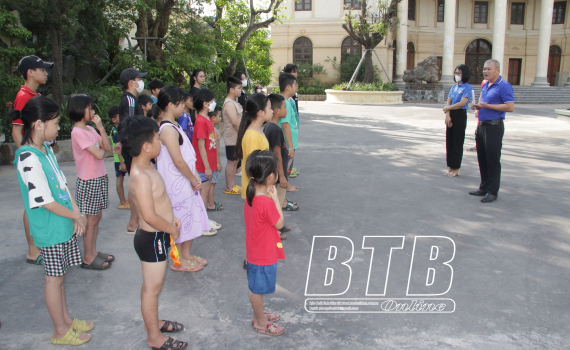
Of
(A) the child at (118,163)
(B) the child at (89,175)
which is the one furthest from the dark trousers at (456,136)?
(B) the child at (89,175)

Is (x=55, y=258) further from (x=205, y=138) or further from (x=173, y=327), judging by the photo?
(x=205, y=138)

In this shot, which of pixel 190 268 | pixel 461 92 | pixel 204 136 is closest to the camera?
pixel 190 268

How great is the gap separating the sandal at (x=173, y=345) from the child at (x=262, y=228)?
0.51 metres

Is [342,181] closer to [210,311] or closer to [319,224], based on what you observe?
[319,224]

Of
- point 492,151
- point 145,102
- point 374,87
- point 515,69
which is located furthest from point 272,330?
point 515,69

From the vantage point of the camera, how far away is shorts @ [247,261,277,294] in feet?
9.24

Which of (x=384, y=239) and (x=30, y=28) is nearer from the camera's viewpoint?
(x=384, y=239)

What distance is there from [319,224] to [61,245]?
290cm

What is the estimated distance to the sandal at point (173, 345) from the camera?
271cm

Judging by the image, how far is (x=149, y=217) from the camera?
254cm

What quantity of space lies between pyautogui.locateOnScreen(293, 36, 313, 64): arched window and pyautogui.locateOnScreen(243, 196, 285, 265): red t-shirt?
97.8ft

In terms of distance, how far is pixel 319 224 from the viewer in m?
5.03

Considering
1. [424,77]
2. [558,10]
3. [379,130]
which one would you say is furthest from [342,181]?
[558,10]

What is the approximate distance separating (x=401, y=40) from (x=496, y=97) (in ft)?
82.1
